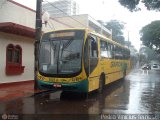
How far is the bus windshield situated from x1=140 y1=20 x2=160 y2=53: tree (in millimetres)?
45034

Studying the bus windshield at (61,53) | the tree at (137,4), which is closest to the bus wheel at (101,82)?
the bus windshield at (61,53)

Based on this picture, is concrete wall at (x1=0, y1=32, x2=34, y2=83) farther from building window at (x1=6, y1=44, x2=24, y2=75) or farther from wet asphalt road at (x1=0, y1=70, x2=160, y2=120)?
wet asphalt road at (x1=0, y1=70, x2=160, y2=120)

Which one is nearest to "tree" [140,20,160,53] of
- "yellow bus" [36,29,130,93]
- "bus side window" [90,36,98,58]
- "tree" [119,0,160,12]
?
"tree" [119,0,160,12]

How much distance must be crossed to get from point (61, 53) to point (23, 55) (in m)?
6.66

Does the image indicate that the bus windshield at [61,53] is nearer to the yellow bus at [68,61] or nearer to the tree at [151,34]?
the yellow bus at [68,61]

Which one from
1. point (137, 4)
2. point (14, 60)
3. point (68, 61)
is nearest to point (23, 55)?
point (14, 60)

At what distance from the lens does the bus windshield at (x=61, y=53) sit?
480 inches

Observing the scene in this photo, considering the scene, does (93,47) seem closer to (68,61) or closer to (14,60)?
(68,61)

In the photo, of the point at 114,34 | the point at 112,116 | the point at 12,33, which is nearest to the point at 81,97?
the point at 112,116

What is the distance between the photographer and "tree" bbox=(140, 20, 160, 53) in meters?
56.0

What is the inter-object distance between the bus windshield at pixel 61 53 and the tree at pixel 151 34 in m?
45.0

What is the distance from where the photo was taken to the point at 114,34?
260 feet

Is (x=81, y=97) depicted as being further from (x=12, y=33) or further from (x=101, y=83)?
(x=12, y=33)

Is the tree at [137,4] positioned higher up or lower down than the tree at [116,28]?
lower down
